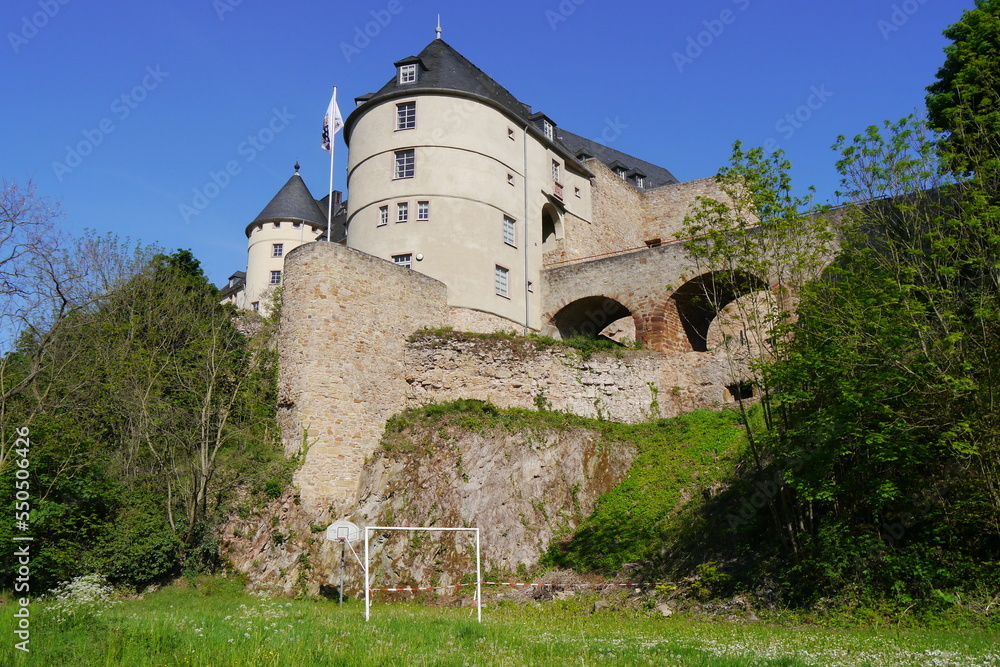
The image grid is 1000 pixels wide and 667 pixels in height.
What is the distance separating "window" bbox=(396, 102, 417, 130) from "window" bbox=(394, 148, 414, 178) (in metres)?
1.00

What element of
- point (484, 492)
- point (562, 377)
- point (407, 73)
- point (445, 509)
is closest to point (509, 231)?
point (407, 73)

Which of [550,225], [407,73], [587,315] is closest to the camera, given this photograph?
[407,73]

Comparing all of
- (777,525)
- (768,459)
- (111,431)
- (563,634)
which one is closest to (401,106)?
(111,431)

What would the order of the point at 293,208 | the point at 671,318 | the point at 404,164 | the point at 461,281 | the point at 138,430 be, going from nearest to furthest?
1. the point at 138,430
2. the point at 461,281
3. the point at 671,318
4. the point at 404,164
5. the point at 293,208

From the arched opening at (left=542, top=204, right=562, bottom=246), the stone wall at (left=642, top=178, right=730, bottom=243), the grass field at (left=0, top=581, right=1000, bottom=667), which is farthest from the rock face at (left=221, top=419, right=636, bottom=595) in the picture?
the stone wall at (left=642, top=178, right=730, bottom=243)

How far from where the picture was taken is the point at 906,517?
1491cm

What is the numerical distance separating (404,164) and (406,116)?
196 centimetres

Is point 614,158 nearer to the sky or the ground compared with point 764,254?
nearer to the sky

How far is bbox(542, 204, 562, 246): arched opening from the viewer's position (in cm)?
3531

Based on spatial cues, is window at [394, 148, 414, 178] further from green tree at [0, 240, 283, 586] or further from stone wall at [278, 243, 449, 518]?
green tree at [0, 240, 283, 586]

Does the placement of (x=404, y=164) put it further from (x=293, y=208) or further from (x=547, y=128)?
(x=293, y=208)

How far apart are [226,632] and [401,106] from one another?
78.7 feet

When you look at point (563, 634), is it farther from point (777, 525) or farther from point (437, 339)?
point (437, 339)

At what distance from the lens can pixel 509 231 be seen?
31.8 metres
